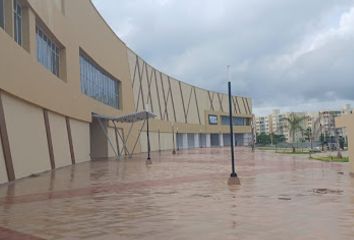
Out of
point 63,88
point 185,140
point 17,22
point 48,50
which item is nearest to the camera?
point 17,22

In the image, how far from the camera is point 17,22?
21453 millimetres

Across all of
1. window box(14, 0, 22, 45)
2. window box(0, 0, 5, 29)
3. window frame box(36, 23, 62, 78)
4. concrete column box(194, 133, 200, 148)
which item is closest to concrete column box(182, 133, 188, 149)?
concrete column box(194, 133, 200, 148)

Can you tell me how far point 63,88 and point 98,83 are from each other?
13.5 metres

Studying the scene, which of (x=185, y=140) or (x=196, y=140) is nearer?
(x=185, y=140)

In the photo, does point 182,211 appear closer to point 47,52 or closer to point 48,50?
point 47,52

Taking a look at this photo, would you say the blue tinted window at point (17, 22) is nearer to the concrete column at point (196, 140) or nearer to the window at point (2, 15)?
the window at point (2, 15)

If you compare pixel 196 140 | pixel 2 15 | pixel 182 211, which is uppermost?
pixel 2 15

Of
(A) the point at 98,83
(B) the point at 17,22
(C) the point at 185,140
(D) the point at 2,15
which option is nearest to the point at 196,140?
(C) the point at 185,140

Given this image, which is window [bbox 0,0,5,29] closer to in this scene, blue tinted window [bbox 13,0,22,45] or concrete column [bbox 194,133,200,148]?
blue tinted window [bbox 13,0,22,45]

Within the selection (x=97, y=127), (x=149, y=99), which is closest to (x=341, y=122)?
(x=97, y=127)

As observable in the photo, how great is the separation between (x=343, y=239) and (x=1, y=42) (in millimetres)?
14208

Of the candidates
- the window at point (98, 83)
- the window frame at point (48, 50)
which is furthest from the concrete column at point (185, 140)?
the window frame at point (48, 50)

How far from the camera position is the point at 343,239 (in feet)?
22.3

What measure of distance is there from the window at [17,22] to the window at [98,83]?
14388 millimetres
